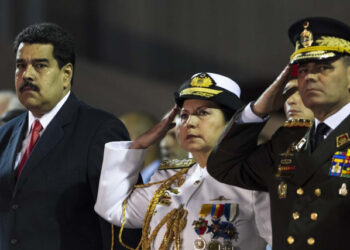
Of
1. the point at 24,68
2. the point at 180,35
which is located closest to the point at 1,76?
the point at 180,35

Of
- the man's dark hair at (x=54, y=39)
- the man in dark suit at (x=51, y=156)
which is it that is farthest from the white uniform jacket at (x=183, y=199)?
the man's dark hair at (x=54, y=39)

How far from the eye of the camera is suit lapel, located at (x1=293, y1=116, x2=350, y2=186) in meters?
2.77

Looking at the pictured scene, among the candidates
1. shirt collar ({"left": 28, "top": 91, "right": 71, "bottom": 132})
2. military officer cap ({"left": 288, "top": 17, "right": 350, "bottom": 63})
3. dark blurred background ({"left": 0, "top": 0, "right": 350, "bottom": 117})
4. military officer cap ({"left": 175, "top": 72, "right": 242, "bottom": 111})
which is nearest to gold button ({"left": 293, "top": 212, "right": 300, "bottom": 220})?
military officer cap ({"left": 288, "top": 17, "right": 350, "bottom": 63})

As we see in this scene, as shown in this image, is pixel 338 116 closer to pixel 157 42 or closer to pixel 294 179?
pixel 294 179

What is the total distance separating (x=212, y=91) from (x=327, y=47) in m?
0.71

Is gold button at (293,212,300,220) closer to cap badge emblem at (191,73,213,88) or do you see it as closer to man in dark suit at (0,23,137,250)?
cap badge emblem at (191,73,213,88)

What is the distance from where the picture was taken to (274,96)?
2.91m

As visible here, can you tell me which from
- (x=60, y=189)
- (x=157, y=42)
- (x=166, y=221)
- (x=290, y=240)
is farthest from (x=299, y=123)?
(x=157, y=42)

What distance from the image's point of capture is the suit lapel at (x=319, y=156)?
277 cm

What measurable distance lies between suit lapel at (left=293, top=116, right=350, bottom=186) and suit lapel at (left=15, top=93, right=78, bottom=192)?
1259 mm

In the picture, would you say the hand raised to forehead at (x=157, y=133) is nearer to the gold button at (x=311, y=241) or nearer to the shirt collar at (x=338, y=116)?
the shirt collar at (x=338, y=116)

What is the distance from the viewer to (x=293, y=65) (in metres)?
2.88

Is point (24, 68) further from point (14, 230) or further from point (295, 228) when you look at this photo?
point (295, 228)

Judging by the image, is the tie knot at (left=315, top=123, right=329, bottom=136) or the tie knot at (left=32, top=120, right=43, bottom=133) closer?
the tie knot at (left=315, top=123, right=329, bottom=136)
